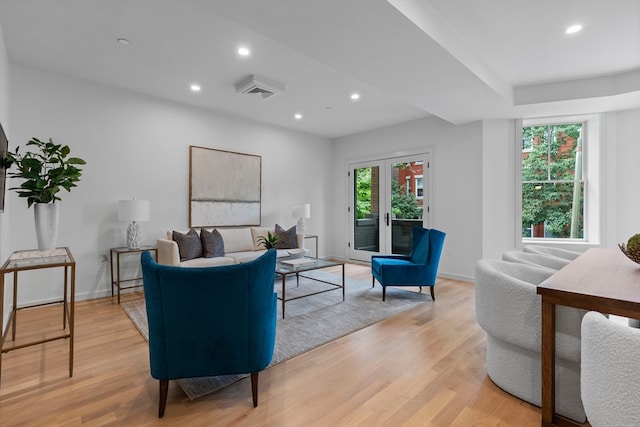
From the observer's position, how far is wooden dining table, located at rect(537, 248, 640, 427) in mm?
1234

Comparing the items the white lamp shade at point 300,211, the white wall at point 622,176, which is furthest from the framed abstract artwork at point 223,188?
the white wall at point 622,176

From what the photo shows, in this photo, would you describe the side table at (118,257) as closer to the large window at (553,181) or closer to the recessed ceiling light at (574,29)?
the recessed ceiling light at (574,29)

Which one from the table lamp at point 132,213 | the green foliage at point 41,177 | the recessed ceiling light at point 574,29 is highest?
the recessed ceiling light at point 574,29

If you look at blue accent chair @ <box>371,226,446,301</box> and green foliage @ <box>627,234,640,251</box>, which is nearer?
green foliage @ <box>627,234,640,251</box>

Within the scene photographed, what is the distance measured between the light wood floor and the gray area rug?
0.09 meters

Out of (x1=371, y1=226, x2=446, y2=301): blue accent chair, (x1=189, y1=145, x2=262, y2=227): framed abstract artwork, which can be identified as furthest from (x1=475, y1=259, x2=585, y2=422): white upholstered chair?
(x1=189, y1=145, x2=262, y2=227): framed abstract artwork

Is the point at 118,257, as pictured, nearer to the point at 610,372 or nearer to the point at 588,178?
the point at 610,372

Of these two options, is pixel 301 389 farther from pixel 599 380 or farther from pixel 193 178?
pixel 193 178

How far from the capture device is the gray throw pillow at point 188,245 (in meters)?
4.07

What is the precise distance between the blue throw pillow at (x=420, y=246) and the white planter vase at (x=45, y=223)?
3585 millimetres

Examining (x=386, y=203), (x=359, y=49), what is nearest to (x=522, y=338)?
(x=359, y=49)

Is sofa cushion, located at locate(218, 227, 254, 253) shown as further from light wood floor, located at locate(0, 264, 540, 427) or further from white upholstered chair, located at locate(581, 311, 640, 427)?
white upholstered chair, located at locate(581, 311, 640, 427)

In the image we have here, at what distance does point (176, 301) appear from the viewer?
61.7 inches

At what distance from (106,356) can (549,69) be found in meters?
5.21
